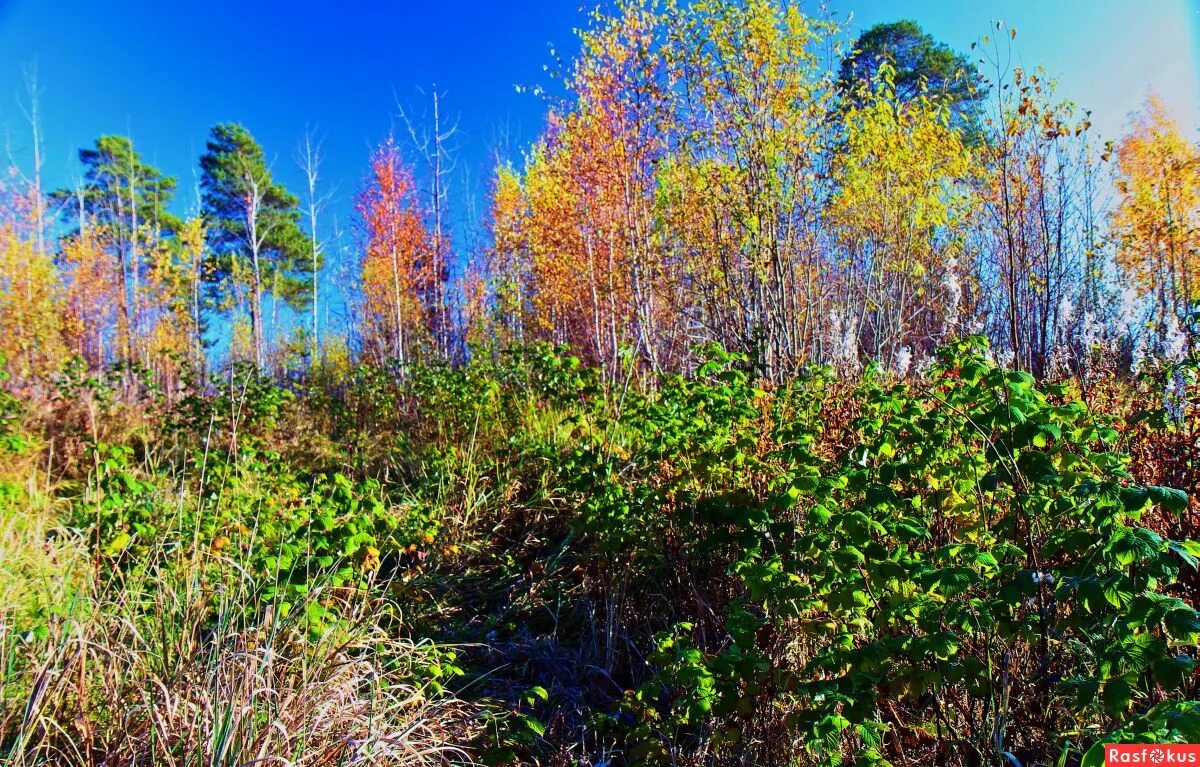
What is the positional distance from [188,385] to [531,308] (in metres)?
9.76

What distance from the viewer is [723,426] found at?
10.1 feet

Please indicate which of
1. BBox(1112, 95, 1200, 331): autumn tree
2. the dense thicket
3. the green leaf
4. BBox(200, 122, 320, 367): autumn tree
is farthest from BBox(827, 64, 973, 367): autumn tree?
BBox(200, 122, 320, 367): autumn tree

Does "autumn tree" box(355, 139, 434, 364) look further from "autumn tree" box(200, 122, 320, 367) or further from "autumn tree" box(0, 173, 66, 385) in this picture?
"autumn tree" box(200, 122, 320, 367)

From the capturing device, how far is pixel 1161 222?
966 cm

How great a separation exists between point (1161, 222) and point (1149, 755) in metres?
11.8

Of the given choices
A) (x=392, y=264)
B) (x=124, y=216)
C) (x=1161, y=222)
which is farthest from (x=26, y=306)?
(x=1161, y=222)

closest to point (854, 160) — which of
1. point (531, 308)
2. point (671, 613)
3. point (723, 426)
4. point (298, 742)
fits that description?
point (723, 426)

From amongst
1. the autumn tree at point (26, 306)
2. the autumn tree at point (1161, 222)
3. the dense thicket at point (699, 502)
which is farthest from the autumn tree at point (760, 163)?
the autumn tree at point (26, 306)

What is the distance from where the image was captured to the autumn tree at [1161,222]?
774 centimetres

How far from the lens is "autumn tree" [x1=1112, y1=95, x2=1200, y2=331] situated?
7.74m

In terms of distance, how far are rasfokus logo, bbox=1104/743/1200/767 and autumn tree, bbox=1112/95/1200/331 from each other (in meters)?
5.59

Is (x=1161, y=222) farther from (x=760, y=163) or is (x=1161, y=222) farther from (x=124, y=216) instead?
(x=124, y=216)

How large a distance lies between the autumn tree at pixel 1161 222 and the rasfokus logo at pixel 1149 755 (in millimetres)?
5589

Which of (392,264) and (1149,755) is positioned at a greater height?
(392,264)
